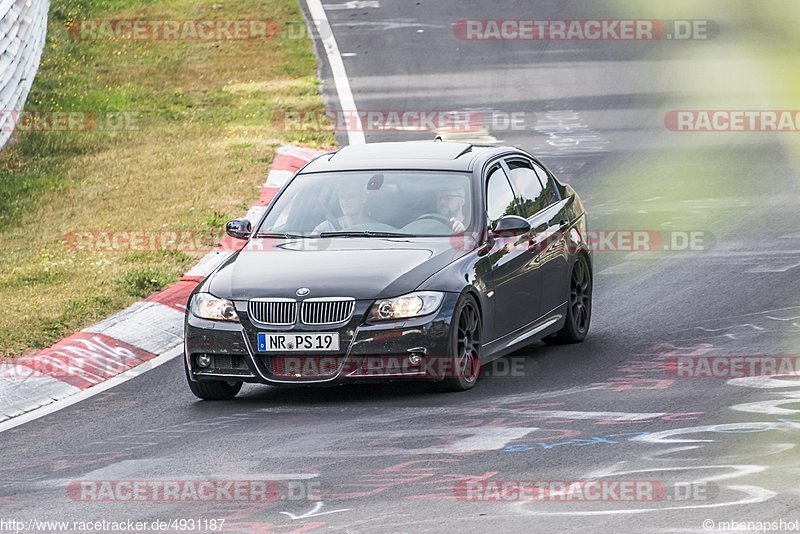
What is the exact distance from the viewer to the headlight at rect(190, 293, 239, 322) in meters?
10.8

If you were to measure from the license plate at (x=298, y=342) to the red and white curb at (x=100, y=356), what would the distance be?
1.74m

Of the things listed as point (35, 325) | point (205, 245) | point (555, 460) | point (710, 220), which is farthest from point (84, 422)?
point (710, 220)

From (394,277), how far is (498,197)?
1653mm

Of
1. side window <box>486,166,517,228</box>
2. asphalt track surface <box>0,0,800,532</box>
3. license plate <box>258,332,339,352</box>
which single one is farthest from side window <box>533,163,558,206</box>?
license plate <box>258,332,339,352</box>

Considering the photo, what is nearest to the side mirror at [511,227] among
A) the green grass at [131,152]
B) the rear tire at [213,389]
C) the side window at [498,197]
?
the side window at [498,197]

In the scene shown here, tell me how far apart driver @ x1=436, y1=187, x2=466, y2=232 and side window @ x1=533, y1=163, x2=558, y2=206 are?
133 cm

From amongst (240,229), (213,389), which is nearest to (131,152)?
(240,229)

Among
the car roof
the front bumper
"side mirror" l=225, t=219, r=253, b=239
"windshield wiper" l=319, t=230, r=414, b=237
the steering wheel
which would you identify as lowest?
the front bumper

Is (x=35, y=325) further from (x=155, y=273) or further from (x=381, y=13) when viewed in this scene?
(x=381, y=13)

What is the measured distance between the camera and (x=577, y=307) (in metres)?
12.9

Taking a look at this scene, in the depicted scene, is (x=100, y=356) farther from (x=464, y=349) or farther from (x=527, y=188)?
(x=527, y=188)

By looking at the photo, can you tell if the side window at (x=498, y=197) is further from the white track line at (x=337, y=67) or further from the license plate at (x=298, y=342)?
the white track line at (x=337, y=67)

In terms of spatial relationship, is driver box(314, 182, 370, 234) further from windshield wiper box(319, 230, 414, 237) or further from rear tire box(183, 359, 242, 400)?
rear tire box(183, 359, 242, 400)

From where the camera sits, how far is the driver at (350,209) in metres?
11.6
